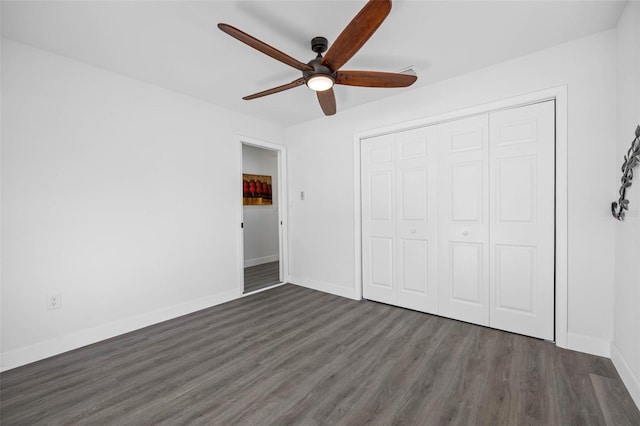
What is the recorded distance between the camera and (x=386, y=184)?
3.37 metres

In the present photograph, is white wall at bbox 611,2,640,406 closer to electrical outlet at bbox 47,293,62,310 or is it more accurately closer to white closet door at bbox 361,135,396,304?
white closet door at bbox 361,135,396,304

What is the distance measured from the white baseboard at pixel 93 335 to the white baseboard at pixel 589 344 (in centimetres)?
360

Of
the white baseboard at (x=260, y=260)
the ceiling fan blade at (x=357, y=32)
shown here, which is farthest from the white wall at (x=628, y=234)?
the white baseboard at (x=260, y=260)

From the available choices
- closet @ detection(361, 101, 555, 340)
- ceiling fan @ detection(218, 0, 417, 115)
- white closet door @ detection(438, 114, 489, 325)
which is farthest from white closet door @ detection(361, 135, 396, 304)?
ceiling fan @ detection(218, 0, 417, 115)

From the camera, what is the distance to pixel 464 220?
9.24ft

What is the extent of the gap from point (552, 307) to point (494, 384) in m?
1.04

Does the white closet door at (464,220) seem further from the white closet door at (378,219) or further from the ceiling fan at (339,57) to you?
the ceiling fan at (339,57)

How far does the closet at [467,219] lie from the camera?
2.42m

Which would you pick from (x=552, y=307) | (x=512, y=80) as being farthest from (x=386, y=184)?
(x=552, y=307)

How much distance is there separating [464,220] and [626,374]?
4.96ft

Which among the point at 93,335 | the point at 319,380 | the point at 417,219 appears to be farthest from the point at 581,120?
the point at 93,335

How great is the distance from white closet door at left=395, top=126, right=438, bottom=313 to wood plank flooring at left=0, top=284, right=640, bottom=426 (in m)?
0.42

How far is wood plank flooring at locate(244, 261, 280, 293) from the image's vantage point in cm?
419

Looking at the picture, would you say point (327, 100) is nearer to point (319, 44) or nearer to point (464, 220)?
point (319, 44)
